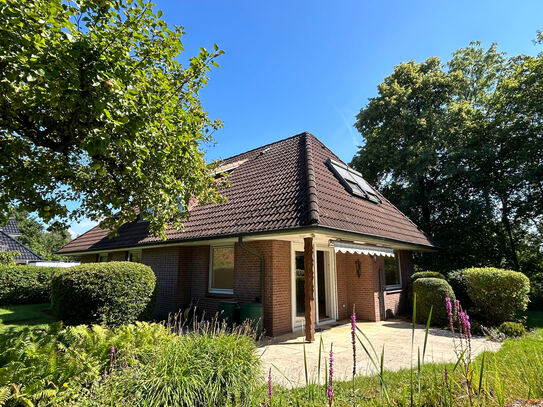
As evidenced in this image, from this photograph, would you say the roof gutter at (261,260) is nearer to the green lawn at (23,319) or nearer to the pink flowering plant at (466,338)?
the pink flowering plant at (466,338)

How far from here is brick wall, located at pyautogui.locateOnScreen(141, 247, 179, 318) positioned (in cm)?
1173

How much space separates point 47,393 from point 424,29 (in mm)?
12152

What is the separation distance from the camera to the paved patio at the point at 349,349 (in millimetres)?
5934

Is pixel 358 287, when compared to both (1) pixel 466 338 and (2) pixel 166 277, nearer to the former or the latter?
(2) pixel 166 277

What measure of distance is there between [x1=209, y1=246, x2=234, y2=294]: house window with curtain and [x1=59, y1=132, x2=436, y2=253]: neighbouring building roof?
1.29 meters

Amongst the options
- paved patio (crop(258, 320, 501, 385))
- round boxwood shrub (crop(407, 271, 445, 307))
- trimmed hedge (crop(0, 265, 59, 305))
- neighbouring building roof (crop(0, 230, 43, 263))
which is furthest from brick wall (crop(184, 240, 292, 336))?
neighbouring building roof (crop(0, 230, 43, 263))

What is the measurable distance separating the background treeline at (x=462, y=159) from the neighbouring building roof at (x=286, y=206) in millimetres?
A: 6316

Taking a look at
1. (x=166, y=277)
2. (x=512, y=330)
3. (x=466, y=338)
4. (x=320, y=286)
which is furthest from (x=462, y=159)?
(x=466, y=338)

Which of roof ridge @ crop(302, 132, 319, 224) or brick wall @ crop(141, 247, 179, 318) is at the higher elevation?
roof ridge @ crop(302, 132, 319, 224)

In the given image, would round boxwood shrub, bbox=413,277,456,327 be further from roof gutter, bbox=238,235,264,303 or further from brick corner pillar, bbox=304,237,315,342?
roof gutter, bbox=238,235,264,303

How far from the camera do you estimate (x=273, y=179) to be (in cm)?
1166

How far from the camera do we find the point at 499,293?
9938 mm

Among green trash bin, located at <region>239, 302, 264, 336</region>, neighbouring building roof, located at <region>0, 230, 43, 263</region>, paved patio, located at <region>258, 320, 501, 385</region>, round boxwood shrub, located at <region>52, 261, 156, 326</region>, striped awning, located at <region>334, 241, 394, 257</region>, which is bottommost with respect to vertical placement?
paved patio, located at <region>258, 320, 501, 385</region>

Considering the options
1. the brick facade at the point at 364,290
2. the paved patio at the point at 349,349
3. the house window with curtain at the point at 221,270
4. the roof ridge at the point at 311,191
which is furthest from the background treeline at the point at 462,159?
the house window with curtain at the point at 221,270
